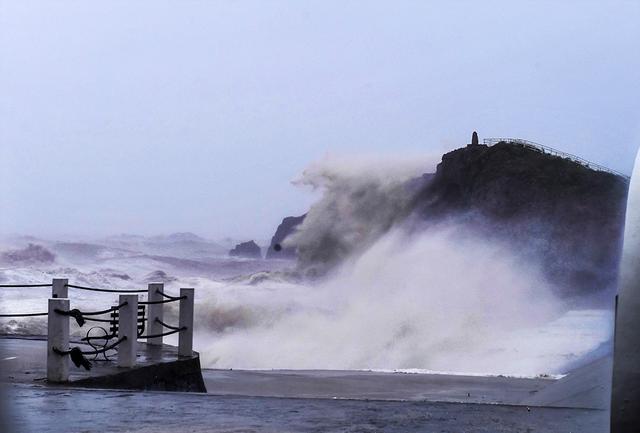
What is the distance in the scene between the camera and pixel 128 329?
24.5 feet

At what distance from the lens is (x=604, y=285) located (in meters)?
22.8

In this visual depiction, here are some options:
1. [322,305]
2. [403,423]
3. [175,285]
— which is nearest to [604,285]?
[322,305]

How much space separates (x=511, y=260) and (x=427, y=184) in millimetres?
2830

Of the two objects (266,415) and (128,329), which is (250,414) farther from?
(128,329)

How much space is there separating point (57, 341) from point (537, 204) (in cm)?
1957

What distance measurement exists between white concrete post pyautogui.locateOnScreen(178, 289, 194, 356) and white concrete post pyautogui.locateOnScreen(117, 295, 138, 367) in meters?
0.94

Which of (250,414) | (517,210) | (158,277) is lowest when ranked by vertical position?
(250,414)

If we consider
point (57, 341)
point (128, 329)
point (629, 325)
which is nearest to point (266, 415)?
point (57, 341)

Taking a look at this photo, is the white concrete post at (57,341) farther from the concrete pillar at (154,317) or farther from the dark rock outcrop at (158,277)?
the dark rock outcrop at (158,277)

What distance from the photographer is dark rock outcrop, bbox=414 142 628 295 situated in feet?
77.2

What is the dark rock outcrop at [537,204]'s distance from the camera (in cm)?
2353

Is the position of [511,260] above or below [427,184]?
below

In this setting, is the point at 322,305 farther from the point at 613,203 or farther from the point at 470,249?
the point at 613,203

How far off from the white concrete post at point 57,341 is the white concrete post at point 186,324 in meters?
1.70
